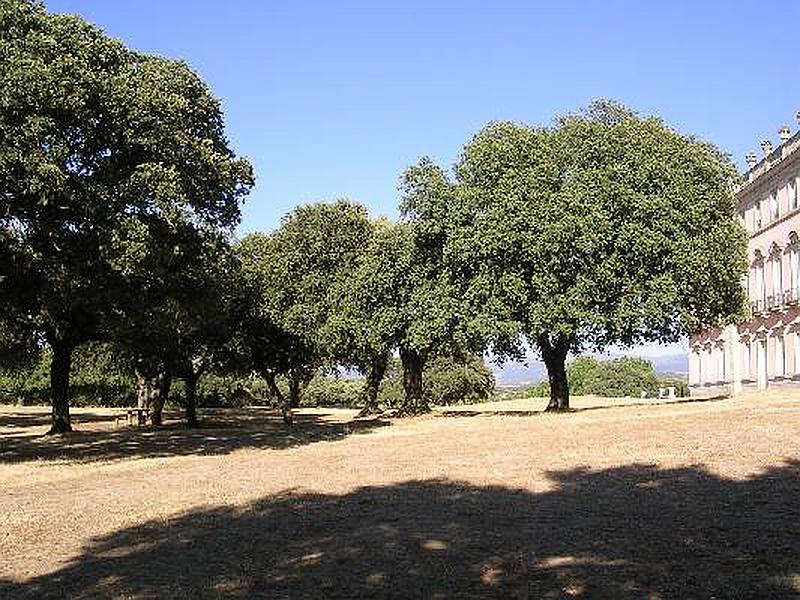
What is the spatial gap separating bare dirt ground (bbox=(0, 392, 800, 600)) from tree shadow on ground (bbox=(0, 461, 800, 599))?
4 centimetres

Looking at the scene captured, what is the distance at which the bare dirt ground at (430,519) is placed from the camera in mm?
8133

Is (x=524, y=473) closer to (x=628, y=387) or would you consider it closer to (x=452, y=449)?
(x=452, y=449)

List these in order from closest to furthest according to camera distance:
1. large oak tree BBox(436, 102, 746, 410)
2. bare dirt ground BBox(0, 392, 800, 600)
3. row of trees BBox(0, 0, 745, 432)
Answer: bare dirt ground BBox(0, 392, 800, 600) → row of trees BBox(0, 0, 745, 432) → large oak tree BBox(436, 102, 746, 410)

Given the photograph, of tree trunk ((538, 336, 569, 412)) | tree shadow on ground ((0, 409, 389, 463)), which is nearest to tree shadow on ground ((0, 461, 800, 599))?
tree shadow on ground ((0, 409, 389, 463))

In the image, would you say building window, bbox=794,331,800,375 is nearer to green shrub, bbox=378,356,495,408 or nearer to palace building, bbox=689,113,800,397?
palace building, bbox=689,113,800,397

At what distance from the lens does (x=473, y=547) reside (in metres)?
9.44

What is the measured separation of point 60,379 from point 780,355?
124 feet

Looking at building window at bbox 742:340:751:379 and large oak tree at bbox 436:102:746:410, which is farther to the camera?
building window at bbox 742:340:751:379

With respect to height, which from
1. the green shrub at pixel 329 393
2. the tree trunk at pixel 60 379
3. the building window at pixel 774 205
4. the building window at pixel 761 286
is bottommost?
the green shrub at pixel 329 393

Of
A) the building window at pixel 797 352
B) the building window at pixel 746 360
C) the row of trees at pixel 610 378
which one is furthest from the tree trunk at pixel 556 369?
the row of trees at pixel 610 378

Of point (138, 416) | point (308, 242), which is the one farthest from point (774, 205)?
point (138, 416)

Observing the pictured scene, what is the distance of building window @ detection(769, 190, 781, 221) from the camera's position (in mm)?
46888

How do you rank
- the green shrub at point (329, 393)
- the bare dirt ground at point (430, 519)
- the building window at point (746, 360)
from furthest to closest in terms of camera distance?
the green shrub at point (329, 393) → the building window at point (746, 360) → the bare dirt ground at point (430, 519)

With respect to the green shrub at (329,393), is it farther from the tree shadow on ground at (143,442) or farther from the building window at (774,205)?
the tree shadow on ground at (143,442)
